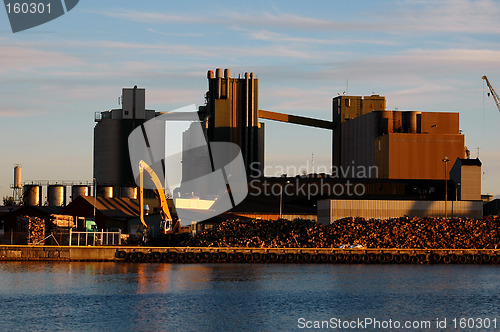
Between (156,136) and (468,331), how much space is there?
374ft

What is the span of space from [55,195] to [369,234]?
74564 mm

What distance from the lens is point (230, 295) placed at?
6009 centimetres

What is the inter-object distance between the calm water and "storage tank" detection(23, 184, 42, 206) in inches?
2754

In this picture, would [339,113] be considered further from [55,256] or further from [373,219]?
[55,256]

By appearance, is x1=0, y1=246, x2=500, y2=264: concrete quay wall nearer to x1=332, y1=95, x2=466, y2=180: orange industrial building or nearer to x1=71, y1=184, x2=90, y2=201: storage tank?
x1=332, y1=95, x2=466, y2=180: orange industrial building

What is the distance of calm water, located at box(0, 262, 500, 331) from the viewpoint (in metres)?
48.5

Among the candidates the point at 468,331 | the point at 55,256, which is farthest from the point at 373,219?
the point at 468,331

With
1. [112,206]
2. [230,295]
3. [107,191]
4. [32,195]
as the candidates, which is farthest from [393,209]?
[32,195]

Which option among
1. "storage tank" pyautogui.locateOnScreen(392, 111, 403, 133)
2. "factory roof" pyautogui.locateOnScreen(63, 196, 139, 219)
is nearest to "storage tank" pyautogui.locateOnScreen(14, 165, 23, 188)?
"factory roof" pyautogui.locateOnScreen(63, 196, 139, 219)

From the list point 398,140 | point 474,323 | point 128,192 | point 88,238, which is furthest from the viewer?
point 128,192

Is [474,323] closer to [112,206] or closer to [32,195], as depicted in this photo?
[112,206]

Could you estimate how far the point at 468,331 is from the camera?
1786 inches

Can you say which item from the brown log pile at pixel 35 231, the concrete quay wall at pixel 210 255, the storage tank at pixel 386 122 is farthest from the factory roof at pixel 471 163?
the brown log pile at pixel 35 231
